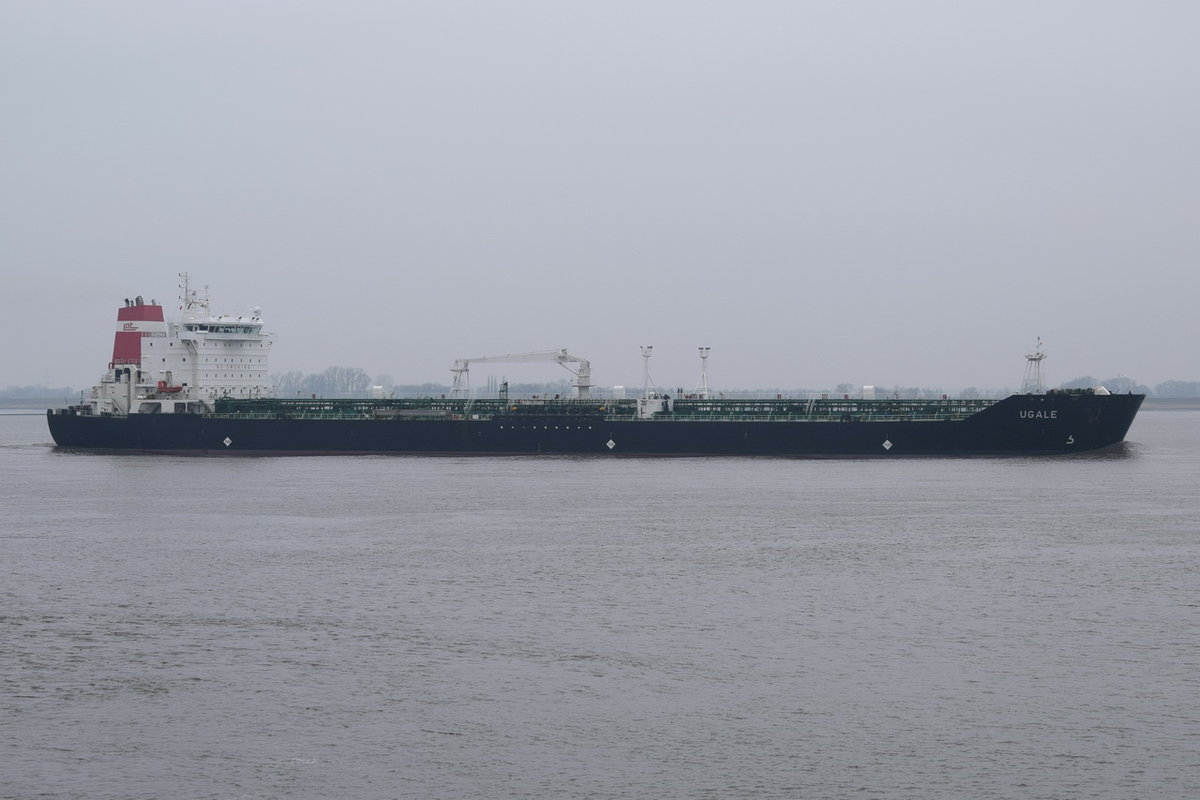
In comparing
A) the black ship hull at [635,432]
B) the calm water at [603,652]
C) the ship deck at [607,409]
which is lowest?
the calm water at [603,652]

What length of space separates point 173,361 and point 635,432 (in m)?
26.1

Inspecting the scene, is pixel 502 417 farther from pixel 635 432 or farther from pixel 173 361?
pixel 173 361

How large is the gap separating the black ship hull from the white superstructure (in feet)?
6.46

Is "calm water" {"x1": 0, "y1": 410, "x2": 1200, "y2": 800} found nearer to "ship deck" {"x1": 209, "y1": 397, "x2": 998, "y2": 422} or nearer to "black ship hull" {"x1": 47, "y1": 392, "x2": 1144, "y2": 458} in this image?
"black ship hull" {"x1": 47, "y1": 392, "x2": 1144, "y2": 458}

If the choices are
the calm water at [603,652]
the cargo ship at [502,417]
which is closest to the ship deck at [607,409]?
the cargo ship at [502,417]

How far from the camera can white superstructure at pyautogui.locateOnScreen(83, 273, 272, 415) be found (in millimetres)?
65375

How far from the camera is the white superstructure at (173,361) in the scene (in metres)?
65.4

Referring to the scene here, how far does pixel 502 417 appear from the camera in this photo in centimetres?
6025

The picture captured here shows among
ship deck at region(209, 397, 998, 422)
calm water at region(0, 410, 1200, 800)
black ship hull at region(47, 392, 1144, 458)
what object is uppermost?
ship deck at region(209, 397, 998, 422)

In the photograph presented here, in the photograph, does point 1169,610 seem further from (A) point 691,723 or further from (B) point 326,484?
(B) point 326,484

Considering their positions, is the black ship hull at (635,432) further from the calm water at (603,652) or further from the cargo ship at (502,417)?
the calm water at (603,652)

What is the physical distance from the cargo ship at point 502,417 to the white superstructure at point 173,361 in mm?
73

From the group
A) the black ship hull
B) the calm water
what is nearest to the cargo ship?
the black ship hull

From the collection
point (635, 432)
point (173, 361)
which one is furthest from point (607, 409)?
point (173, 361)
